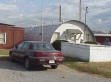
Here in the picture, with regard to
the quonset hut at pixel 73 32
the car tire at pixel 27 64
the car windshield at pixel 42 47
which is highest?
the quonset hut at pixel 73 32

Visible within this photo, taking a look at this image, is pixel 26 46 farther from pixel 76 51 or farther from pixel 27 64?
pixel 76 51

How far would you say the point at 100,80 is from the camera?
14.8 m

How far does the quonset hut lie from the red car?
71.7 feet

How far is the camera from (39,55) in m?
17.8

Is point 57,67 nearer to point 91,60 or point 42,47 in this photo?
point 42,47

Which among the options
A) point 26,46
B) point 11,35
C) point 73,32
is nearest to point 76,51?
point 26,46

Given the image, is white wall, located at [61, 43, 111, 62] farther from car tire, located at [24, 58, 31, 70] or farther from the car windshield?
car tire, located at [24, 58, 31, 70]

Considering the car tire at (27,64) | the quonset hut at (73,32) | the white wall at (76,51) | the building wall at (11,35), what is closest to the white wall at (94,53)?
the white wall at (76,51)

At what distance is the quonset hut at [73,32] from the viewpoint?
42.2 meters

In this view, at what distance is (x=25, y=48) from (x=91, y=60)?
5610 mm

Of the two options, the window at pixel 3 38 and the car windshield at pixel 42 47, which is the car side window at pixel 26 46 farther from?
the window at pixel 3 38

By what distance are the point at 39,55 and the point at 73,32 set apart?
25576mm

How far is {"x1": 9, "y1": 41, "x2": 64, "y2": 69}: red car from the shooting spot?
58.6ft

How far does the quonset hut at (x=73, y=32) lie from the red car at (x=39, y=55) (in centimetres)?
2185
